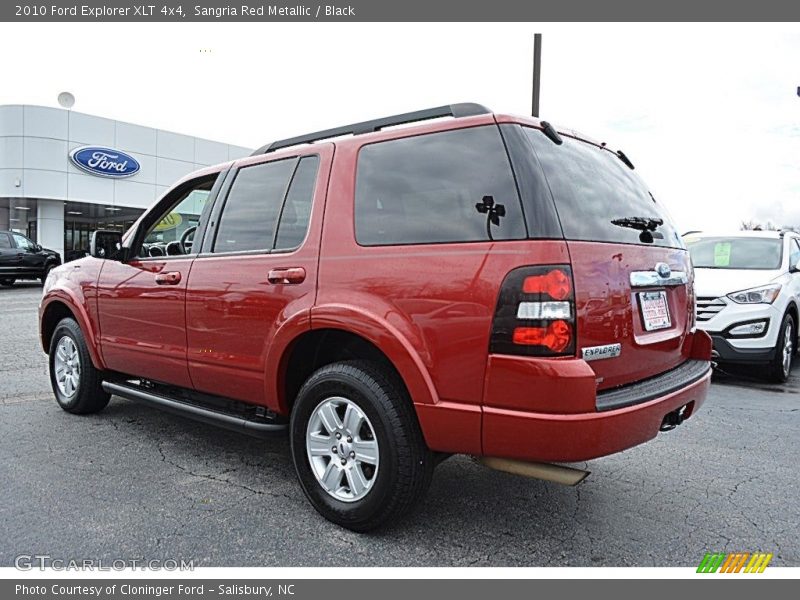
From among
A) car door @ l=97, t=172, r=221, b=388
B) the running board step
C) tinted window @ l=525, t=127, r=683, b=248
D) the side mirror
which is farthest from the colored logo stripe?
the side mirror

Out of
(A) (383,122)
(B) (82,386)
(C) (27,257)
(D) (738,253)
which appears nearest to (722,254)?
(D) (738,253)

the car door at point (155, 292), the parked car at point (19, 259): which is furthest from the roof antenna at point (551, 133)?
the parked car at point (19, 259)

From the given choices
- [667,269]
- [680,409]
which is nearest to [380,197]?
[667,269]

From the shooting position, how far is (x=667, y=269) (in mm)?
3145

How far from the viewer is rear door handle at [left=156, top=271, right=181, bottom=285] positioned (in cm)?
397

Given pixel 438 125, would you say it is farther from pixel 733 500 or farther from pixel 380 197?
pixel 733 500

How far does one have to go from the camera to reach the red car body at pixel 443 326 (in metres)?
2.50

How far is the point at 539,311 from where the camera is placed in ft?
8.13

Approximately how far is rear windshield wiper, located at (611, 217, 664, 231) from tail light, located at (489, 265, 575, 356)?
0.68m

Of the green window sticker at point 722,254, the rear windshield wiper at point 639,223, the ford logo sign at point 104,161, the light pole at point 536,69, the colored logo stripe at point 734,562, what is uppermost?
the ford logo sign at point 104,161

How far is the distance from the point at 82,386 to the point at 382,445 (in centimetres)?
326

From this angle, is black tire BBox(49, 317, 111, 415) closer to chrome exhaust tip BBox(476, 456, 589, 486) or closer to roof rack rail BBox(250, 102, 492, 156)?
roof rack rail BBox(250, 102, 492, 156)

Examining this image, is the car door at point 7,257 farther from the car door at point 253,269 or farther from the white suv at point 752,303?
the white suv at point 752,303

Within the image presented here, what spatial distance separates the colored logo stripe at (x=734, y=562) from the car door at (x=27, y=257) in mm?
22006
